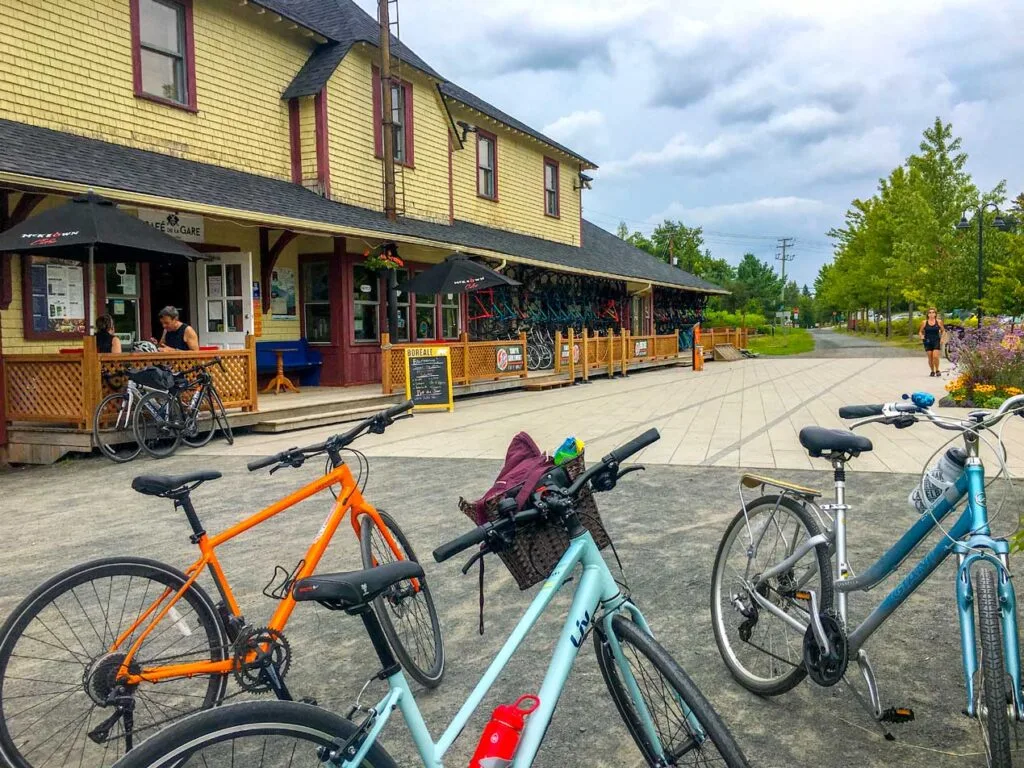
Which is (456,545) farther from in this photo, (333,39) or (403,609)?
(333,39)

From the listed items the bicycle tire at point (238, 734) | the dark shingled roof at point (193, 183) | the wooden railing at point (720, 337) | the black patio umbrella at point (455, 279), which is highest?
the dark shingled roof at point (193, 183)

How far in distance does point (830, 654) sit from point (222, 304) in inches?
482

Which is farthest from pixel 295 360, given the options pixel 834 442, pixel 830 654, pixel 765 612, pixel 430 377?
pixel 830 654

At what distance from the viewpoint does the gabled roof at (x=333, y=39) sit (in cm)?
1516

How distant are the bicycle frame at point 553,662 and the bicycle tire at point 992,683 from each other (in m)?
0.88

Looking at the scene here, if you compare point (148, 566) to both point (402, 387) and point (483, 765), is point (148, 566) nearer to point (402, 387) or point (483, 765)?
point (483, 765)

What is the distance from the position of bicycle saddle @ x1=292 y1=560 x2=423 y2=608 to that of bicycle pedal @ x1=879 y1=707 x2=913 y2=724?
7.21 feet

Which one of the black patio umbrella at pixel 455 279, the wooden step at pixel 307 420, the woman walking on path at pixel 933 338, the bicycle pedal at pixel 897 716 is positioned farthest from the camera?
the woman walking on path at pixel 933 338

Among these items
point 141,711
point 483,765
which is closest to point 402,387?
point 141,711

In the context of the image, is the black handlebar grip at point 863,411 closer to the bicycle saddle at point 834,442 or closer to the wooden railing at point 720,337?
the bicycle saddle at point 834,442

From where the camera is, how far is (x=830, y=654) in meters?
2.88

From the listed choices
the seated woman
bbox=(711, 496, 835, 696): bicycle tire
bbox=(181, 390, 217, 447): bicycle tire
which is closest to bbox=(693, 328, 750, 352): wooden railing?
bbox=(181, 390, 217, 447): bicycle tire

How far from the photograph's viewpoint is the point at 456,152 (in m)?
20.3

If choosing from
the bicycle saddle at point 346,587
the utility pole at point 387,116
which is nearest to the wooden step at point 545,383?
the utility pole at point 387,116
